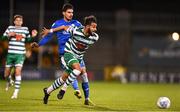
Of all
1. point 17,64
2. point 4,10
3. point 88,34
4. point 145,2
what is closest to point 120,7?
point 145,2

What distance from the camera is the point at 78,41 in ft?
43.1

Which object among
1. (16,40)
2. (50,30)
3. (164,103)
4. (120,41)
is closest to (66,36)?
(50,30)

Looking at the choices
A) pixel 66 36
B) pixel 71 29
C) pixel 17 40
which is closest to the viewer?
pixel 71 29

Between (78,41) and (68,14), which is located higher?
(68,14)

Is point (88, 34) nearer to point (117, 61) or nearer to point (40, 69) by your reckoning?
point (40, 69)

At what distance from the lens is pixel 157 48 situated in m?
29.1

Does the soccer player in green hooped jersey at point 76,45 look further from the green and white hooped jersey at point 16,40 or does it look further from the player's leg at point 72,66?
the green and white hooped jersey at point 16,40

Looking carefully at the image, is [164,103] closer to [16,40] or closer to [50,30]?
[50,30]

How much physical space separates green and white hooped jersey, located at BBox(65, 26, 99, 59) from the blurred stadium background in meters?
13.3

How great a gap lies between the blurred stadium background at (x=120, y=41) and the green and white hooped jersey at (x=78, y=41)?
13297mm

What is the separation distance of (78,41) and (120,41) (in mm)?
17945

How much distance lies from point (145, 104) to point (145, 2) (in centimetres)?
2027

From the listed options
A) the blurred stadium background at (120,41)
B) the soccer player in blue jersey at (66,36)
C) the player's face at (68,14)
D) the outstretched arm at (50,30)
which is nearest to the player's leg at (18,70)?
the soccer player in blue jersey at (66,36)

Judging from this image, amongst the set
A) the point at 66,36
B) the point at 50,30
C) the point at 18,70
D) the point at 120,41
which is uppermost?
the point at 50,30
